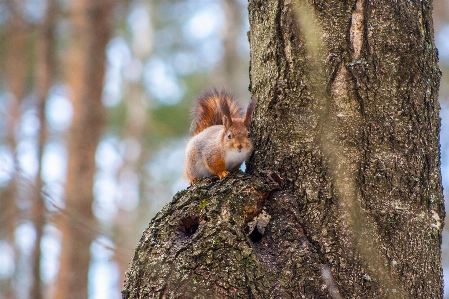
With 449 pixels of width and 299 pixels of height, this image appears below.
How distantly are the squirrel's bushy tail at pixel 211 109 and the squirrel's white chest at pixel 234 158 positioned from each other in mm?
186

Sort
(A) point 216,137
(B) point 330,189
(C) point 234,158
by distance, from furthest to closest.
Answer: (A) point 216,137, (C) point 234,158, (B) point 330,189

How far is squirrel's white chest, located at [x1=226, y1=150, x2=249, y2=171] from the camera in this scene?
2.47m

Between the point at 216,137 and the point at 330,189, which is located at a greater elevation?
the point at 216,137

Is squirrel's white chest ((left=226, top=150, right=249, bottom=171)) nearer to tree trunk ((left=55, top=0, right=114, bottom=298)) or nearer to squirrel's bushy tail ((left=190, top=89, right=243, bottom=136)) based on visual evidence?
squirrel's bushy tail ((left=190, top=89, right=243, bottom=136))

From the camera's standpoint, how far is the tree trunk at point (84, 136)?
4.43 metres

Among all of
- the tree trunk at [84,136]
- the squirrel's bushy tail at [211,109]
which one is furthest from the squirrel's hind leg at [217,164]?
the tree trunk at [84,136]

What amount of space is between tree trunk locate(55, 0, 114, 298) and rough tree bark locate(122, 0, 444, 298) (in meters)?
2.92

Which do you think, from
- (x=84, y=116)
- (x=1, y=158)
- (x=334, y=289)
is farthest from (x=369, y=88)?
(x=84, y=116)

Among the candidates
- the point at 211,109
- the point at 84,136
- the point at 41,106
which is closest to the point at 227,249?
the point at 211,109

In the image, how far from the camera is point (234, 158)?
2561 mm

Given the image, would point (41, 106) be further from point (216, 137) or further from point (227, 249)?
point (227, 249)

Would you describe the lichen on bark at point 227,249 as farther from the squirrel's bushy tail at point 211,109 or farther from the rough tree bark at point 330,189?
the squirrel's bushy tail at point 211,109

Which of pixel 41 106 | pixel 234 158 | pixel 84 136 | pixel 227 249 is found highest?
pixel 84 136

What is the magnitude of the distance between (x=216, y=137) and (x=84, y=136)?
2329 millimetres
